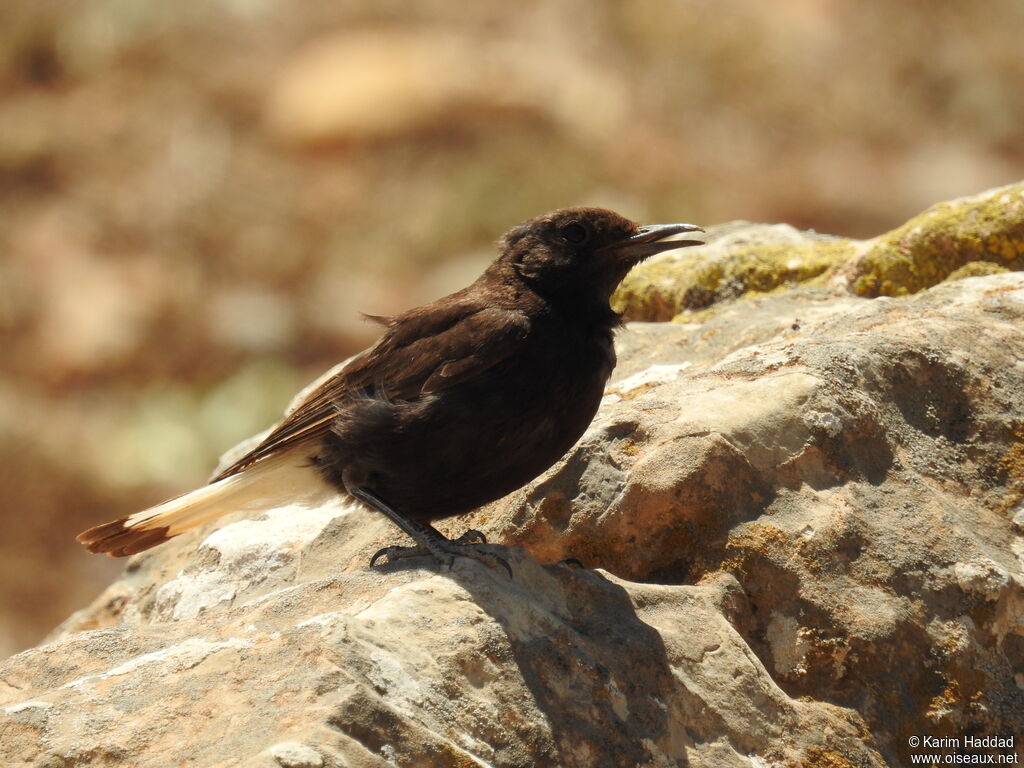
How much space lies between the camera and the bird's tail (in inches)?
207

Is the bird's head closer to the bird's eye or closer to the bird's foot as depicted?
the bird's eye

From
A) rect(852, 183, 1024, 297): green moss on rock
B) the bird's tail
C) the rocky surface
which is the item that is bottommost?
the rocky surface

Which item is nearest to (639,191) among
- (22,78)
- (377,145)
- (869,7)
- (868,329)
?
(377,145)

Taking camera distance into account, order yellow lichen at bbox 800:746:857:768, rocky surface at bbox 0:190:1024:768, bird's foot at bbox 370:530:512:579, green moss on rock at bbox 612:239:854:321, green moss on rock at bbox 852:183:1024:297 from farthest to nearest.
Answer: green moss on rock at bbox 612:239:854:321 → green moss on rock at bbox 852:183:1024:297 → bird's foot at bbox 370:530:512:579 → yellow lichen at bbox 800:746:857:768 → rocky surface at bbox 0:190:1024:768

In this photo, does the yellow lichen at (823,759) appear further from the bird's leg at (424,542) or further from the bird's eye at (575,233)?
the bird's eye at (575,233)

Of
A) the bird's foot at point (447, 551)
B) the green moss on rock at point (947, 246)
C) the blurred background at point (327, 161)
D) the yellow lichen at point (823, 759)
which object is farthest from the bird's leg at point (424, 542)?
the blurred background at point (327, 161)

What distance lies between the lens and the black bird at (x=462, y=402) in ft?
14.8

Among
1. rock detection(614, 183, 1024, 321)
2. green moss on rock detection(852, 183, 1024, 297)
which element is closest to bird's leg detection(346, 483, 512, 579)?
rock detection(614, 183, 1024, 321)

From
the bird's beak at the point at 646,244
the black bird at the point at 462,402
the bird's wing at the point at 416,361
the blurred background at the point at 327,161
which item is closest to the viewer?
the black bird at the point at 462,402

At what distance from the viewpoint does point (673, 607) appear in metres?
4.07

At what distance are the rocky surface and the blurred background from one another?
7.22 m

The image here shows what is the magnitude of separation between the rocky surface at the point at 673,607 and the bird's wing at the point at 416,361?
1.12 ft

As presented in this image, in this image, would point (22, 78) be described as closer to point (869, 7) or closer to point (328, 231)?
point (328, 231)

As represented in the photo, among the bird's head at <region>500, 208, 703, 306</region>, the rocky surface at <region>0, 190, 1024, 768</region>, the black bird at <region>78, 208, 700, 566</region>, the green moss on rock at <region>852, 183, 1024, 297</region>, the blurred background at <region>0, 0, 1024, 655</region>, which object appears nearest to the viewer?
the rocky surface at <region>0, 190, 1024, 768</region>
